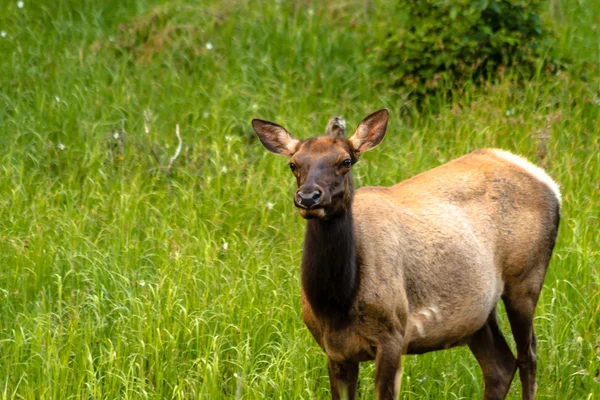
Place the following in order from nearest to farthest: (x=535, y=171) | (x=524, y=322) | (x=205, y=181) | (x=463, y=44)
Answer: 1. (x=524, y=322)
2. (x=535, y=171)
3. (x=205, y=181)
4. (x=463, y=44)

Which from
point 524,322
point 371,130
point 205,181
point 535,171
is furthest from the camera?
point 205,181

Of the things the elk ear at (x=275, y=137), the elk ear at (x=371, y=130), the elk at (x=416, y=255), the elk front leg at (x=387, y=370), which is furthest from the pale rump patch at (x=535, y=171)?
the elk front leg at (x=387, y=370)

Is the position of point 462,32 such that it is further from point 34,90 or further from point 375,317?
point 375,317

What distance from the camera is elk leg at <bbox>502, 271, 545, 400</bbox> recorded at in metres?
6.59

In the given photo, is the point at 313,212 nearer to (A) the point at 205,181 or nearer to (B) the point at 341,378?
(B) the point at 341,378

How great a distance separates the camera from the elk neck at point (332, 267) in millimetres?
5605

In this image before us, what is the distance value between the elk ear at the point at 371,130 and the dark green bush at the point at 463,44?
140 inches

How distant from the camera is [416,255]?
6.08 m

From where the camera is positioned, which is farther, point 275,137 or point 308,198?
point 275,137

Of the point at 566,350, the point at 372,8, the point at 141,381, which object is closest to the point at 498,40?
the point at 372,8

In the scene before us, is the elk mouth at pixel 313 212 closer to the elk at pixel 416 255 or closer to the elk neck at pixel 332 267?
the elk at pixel 416 255

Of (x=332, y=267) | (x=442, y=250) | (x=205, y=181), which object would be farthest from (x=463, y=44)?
(x=332, y=267)

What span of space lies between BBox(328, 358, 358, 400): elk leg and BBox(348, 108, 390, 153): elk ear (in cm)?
117

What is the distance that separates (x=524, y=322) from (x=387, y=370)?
4.38ft
